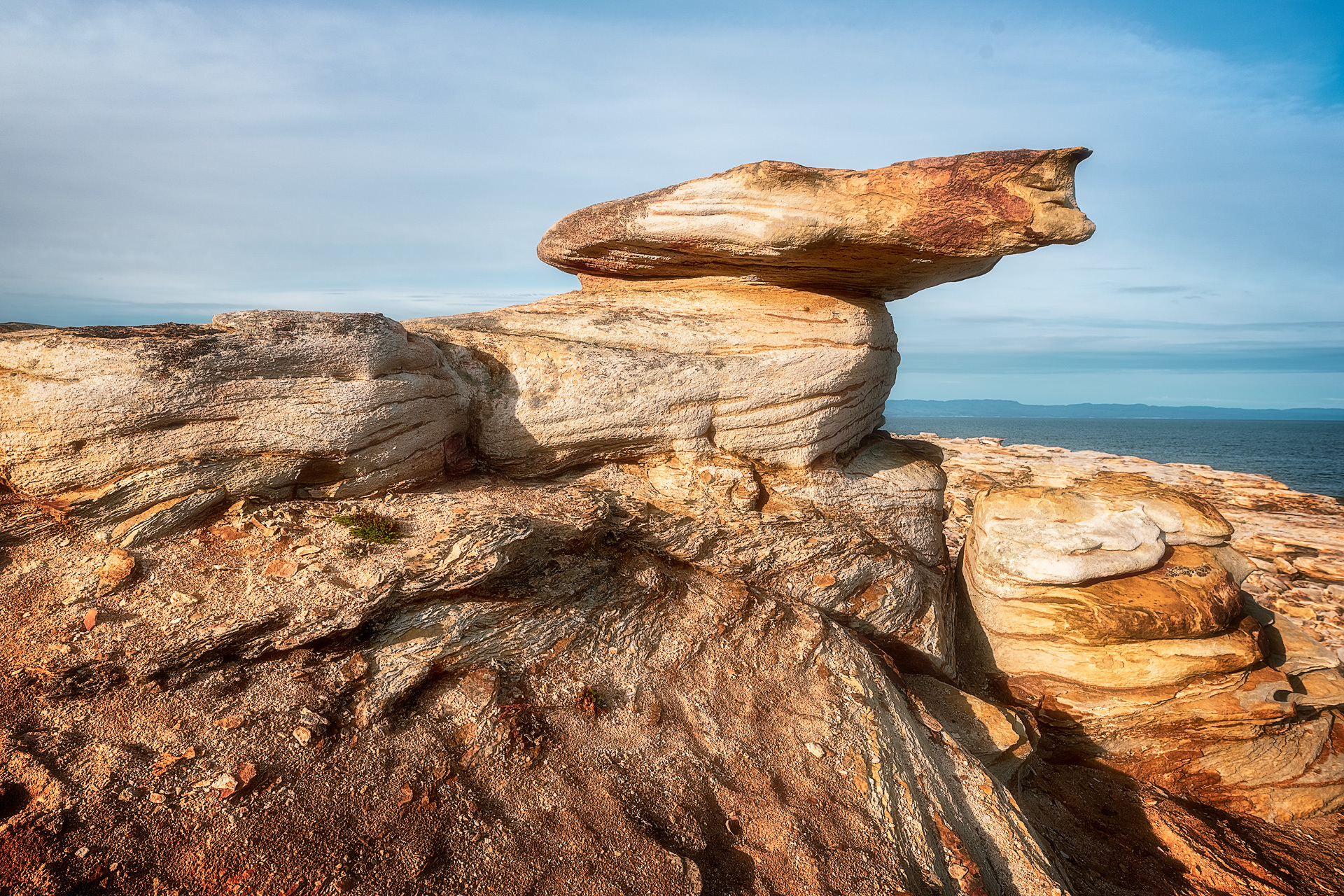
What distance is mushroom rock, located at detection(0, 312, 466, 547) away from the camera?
8750mm

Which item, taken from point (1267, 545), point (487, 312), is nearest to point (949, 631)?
point (487, 312)

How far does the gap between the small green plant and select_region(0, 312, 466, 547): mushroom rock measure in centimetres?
75

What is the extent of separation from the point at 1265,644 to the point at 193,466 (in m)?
20.3

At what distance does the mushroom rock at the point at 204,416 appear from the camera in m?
8.75

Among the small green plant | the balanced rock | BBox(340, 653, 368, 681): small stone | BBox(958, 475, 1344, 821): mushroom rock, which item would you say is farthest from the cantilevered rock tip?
BBox(340, 653, 368, 681): small stone

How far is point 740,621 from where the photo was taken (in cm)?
1205

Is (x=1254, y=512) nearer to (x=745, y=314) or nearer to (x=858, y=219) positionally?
(x=745, y=314)

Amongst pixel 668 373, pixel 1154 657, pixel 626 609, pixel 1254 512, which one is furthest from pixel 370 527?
pixel 1254 512

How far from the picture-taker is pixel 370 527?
972 centimetres

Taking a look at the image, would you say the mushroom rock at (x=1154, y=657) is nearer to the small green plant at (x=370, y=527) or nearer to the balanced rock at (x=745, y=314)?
the balanced rock at (x=745, y=314)

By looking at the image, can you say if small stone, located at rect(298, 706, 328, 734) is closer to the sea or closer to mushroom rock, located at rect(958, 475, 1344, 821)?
mushroom rock, located at rect(958, 475, 1344, 821)

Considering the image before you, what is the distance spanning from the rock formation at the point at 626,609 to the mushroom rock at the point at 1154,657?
3.3 inches

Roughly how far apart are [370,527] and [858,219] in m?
9.39

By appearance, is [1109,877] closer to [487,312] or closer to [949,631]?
[949,631]
